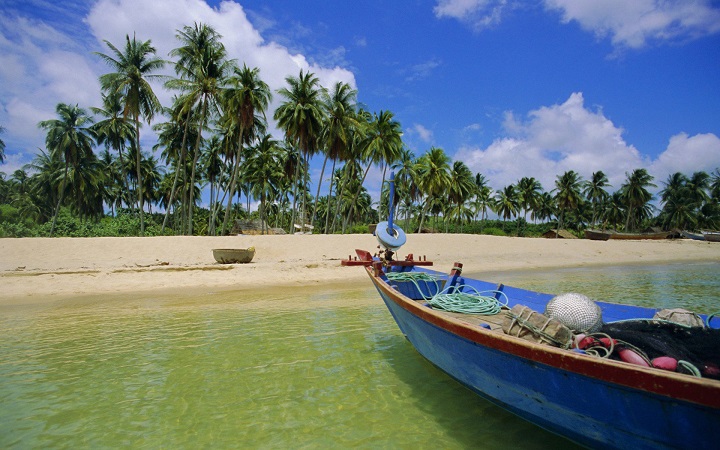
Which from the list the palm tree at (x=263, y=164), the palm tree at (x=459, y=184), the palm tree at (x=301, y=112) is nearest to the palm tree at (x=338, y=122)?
the palm tree at (x=301, y=112)

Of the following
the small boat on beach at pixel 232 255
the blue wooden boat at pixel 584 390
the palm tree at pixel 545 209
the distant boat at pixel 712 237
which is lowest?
the blue wooden boat at pixel 584 390

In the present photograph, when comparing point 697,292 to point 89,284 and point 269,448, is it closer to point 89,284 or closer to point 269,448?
point 269,448

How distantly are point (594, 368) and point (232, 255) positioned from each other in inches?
Answer: 651

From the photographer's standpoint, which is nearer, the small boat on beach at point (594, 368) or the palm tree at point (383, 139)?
the small boat on beach at point (594, 368)

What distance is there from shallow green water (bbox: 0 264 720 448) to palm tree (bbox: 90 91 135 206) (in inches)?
1139

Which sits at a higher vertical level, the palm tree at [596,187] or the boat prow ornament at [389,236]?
the palm tree at [596,187]

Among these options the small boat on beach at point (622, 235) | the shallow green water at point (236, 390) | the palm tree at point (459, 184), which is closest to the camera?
the shallow green water at point (236, 390)

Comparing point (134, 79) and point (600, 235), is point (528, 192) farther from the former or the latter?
point (134, 79)

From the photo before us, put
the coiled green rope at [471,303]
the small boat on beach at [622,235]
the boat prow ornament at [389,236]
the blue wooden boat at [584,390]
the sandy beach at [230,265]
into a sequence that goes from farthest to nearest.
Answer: the small boat on beach at [622,235] → the sandy beach at [230,265] → the boat prow ornament at [389,236] → the coiled green rope at [471,303] → the blue wooden boat at [584,390]

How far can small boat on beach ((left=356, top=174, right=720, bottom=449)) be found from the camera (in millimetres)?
2096

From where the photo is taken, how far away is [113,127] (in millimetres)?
34812

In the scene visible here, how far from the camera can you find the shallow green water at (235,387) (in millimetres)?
3764

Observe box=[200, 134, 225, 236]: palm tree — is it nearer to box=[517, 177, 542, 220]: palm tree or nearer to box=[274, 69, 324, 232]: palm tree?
box=[274, 69, 324, 232]: palm tree

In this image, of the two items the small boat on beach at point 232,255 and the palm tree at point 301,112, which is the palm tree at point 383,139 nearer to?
the palm tree at point 301,112
